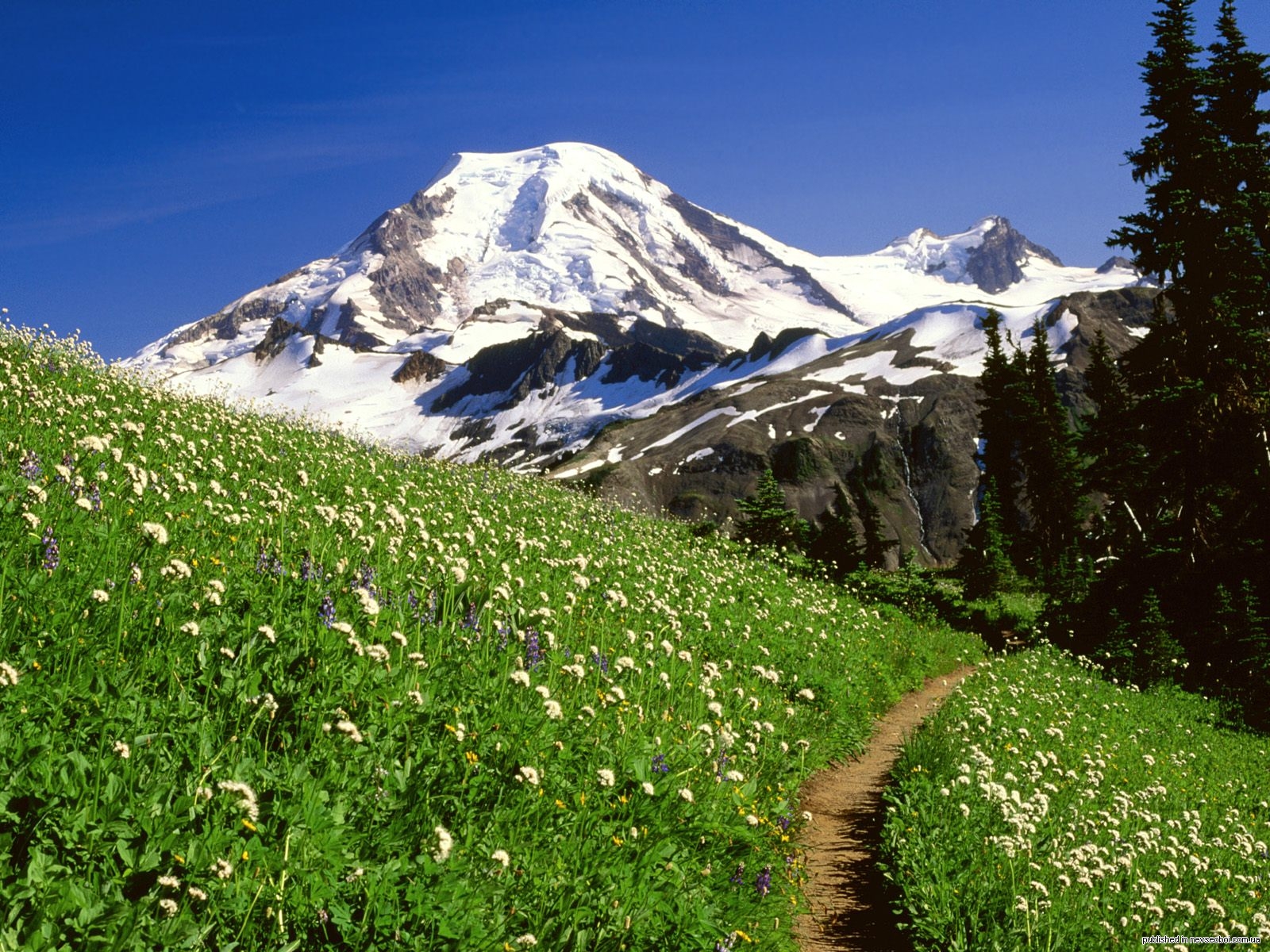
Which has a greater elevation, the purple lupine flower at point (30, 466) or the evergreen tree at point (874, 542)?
the purple lupine flower at point (30, 466)

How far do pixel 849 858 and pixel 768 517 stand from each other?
20.7m

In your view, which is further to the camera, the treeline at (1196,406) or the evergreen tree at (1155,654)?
the treeline at (1196,406)

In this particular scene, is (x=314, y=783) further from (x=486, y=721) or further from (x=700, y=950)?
(x=700, y=950)

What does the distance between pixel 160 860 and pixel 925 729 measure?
33.8 feet

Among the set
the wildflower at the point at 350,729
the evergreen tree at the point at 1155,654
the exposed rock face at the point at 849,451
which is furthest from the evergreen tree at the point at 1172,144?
the exposed rock face at the point at 849,451

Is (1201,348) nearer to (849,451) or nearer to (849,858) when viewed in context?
(849,858)

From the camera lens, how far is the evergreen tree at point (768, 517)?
27.7m

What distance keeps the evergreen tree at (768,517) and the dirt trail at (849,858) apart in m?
15.6

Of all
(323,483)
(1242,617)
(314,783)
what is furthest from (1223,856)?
(1242,617)

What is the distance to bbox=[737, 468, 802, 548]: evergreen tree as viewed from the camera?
90.8ft

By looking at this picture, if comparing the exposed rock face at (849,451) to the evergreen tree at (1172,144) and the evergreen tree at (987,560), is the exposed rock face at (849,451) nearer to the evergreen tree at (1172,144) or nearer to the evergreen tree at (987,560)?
the evergreen tree at (987,560)

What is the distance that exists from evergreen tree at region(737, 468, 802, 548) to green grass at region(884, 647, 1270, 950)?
14.1m

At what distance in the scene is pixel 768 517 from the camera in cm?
2817

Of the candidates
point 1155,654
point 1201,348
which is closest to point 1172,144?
point 1201,348
